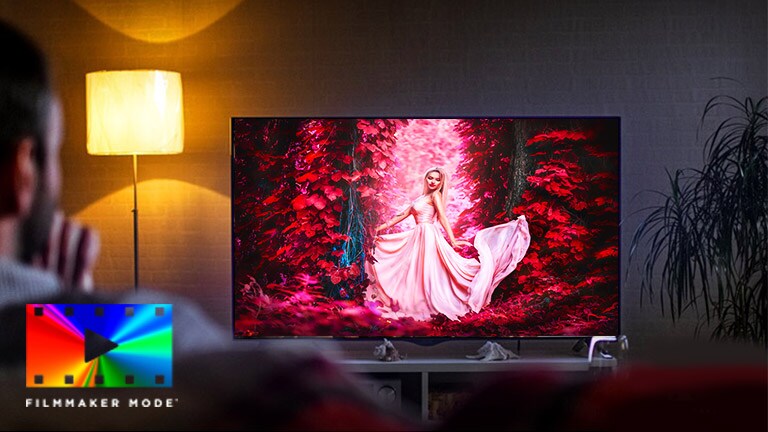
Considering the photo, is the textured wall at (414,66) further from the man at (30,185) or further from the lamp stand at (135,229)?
the man at (30,185)

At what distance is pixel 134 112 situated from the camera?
3555mm

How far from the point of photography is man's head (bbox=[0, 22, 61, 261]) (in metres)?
0.24

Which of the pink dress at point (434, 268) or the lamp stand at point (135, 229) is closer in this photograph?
the lamp stand at point (135, 229)

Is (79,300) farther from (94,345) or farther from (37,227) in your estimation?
(94,345)

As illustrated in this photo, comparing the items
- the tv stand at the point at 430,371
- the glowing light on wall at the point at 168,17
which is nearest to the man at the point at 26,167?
the tv stand at the point at 430,371

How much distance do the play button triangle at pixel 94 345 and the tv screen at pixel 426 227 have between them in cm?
311

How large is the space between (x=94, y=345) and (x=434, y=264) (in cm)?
318

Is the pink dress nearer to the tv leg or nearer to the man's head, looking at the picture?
the tv leg

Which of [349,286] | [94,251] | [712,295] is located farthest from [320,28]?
[94,251]

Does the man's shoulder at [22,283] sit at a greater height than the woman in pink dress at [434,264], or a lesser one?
greater

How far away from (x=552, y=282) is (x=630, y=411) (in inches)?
143

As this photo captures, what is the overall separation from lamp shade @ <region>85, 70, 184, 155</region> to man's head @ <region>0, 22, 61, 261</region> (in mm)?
3389

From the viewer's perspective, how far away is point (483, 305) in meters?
3.74

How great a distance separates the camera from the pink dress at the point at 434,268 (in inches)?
147
